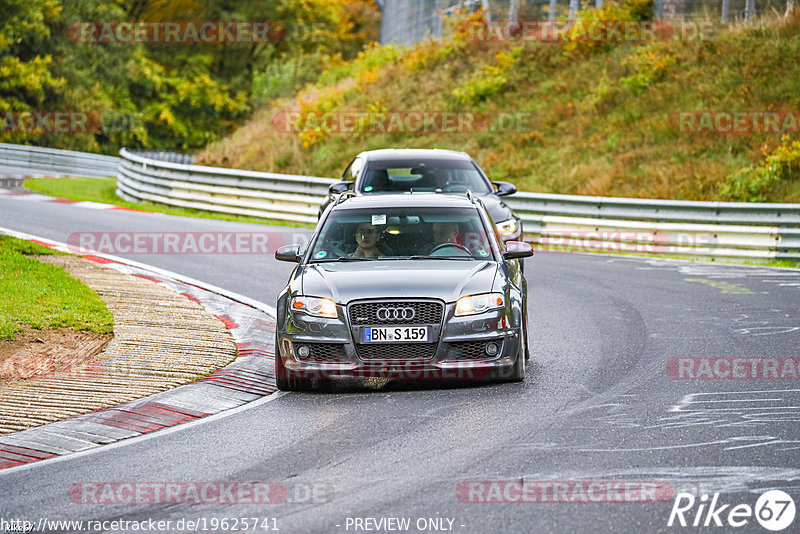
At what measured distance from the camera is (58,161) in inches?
1608

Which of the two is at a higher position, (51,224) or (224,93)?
(224,93)

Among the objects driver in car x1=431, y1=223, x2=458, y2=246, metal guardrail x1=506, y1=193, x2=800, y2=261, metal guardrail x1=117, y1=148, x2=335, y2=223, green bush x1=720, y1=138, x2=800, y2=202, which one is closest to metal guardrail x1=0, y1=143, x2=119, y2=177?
metal guardrail x1=117, y1=148, x2=335, y2=223

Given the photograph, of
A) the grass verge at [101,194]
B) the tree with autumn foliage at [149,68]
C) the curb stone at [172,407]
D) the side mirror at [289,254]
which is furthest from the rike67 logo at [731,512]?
the tree with autumn foliage at [149,68]

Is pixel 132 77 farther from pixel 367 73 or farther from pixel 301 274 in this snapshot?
pixel 301 274

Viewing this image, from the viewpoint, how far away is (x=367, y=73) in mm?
39188

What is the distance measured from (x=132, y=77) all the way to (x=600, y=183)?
31.3 m

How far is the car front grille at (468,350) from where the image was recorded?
920 cm

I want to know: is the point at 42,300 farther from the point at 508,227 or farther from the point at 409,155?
the point at 508,227

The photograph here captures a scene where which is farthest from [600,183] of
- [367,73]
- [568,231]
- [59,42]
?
[59,42]

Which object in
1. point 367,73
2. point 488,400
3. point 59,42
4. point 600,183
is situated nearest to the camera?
point 488,400

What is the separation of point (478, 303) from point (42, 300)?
5769 millimetres

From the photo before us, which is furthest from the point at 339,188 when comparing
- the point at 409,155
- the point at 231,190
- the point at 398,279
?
the point at 231,190

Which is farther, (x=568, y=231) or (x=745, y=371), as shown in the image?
(x=568, y=231)

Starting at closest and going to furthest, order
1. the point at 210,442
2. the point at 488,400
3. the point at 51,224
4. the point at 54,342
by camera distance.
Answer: the point at 210,442, the point at 488,400, the point at 54,342, the point at 51,224
